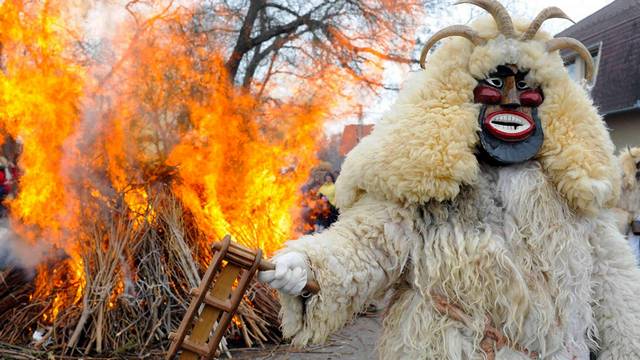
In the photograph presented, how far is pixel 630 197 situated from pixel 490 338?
466cm

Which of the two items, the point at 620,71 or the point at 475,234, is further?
the point at 620,71

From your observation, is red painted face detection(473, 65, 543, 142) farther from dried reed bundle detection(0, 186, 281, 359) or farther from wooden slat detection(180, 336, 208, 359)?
dried reed bundle detection(0, 186, 281, 359)

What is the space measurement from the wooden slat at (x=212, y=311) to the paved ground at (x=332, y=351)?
114 inches

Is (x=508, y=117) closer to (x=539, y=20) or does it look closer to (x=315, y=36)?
(x=539, y=20)

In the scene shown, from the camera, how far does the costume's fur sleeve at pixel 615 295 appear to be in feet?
6.46

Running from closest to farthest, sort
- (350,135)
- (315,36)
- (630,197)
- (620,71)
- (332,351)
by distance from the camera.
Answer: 1. (332,351)
2. (630,197)
3. (315,36)
4. (620,71)
5. (350,135)

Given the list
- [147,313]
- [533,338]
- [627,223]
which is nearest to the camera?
[533,338]

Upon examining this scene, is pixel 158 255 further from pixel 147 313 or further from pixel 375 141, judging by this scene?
pixel 375 141

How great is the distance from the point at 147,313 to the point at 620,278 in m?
3.67

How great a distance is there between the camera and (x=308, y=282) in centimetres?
176

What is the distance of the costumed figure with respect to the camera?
5.39m

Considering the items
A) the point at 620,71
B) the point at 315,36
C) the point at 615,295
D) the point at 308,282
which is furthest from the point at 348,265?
the point at 620,71

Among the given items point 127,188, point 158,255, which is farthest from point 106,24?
point 158,255

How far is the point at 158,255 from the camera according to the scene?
4.68m
